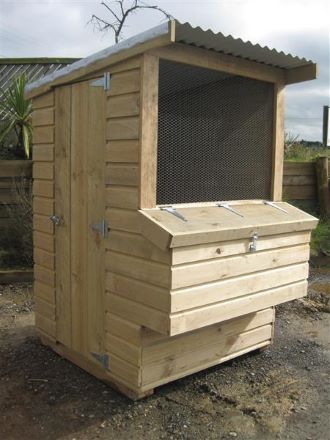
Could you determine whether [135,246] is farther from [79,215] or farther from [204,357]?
[204,357]

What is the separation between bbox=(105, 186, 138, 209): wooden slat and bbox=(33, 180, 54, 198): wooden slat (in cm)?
76

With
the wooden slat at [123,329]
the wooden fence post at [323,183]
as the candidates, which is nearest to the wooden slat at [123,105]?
the wooden slat at [123,329]

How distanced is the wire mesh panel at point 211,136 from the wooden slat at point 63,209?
849 millimetres

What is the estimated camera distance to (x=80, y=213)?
359cm

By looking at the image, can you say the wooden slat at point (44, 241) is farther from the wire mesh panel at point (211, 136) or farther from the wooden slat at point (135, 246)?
the wire mesh panel at point (211, 136)

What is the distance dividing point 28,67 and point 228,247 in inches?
331

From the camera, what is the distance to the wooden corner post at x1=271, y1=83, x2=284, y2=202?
3.84 m

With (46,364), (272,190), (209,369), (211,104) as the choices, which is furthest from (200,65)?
(46,364)

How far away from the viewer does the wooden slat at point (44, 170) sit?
387 cm

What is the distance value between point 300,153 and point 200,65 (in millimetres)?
7604

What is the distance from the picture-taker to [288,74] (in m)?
3.83

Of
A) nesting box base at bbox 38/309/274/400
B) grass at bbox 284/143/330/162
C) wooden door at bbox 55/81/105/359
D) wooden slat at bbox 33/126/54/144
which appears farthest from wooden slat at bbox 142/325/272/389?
grass at bbox 284/143/330/162

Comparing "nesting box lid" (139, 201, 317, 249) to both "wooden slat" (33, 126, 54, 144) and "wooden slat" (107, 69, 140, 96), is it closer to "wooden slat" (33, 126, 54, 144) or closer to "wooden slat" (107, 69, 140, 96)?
"wooden slat" (107, 69, 140, 96)

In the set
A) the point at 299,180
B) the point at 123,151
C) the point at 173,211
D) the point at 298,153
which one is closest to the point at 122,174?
the point at 123,151
